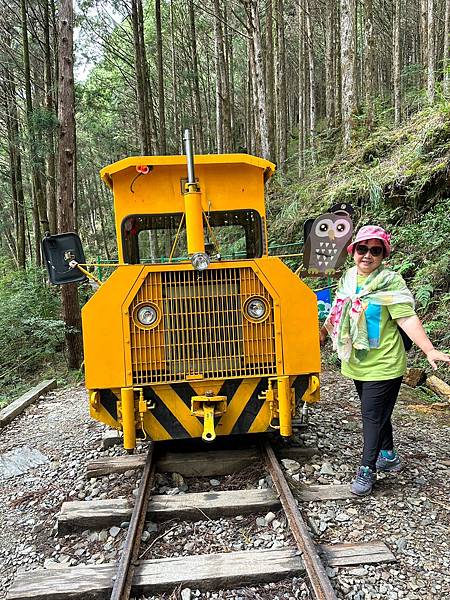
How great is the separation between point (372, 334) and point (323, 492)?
1.27 m

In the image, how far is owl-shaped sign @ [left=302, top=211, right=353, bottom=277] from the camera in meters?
4.30

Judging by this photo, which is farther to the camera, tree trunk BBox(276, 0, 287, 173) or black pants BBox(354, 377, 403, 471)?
tree trunk BBox(276, 0, 287, 173)

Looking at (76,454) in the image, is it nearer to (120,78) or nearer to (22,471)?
(22,471)

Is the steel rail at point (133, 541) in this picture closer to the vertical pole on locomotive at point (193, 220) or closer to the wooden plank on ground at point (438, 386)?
the vertical pole on locomotive at point (193, 220)

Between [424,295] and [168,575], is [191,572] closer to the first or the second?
[168,575]

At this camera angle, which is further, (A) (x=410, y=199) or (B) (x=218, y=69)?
(B) (x=218, y=69)

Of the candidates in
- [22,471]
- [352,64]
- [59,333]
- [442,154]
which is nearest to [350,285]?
[22,471]

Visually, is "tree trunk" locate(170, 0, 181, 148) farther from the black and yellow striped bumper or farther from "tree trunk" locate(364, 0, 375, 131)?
the black and yellow striped bumper

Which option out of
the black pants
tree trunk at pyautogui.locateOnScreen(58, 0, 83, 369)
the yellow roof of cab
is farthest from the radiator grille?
tree trunk at pyautogui.locateOnScreen(58, 0, 83, 369)

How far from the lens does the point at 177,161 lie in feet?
15.7

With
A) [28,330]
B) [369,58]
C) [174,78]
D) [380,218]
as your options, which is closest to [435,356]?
[380,218]

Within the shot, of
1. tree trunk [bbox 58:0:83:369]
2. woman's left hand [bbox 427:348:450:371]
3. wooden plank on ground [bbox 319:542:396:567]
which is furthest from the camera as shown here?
tree trunk [bbox 58:0:83:369]

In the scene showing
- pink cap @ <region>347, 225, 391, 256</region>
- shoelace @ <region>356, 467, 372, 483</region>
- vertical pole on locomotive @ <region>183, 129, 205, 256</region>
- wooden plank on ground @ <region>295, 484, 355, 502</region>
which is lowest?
wooden plank on ground @ <region>295, 484, 355, 502</region>

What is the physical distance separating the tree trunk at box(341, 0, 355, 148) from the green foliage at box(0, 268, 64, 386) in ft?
31.2
